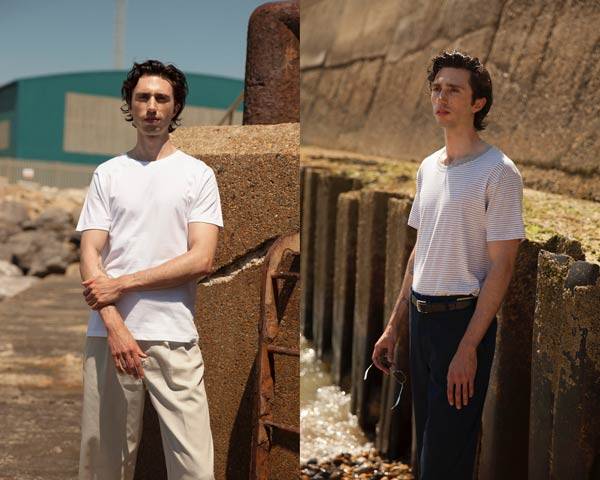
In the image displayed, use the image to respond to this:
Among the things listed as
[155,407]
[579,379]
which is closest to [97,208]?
[155,407]

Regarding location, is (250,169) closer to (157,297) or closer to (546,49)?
(157,297)

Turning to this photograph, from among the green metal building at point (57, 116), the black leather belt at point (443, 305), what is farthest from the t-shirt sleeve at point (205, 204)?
the green metal building at point (57, 116)

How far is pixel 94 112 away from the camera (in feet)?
71.3

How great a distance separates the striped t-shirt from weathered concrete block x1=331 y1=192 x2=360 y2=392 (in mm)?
525

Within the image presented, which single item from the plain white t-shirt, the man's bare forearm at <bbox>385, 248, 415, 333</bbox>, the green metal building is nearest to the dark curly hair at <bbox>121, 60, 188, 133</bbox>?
the plain white t-shirt

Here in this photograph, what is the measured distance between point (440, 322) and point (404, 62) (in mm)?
846

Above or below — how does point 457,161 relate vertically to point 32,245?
above

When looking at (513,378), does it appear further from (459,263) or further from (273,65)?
(273,65)

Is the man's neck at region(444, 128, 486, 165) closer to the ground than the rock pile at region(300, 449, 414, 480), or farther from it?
farther from it

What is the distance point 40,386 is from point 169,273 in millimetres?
3318

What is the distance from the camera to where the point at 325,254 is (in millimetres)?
2486

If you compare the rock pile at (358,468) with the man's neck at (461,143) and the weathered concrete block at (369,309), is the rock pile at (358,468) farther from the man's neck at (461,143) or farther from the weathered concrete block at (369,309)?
the man's neck at (461,143)

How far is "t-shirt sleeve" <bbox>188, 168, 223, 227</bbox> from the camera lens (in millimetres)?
1884

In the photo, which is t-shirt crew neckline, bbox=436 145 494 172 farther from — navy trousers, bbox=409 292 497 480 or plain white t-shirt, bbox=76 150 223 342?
plain white t-shirt, bbox=76 150 223 342
